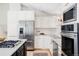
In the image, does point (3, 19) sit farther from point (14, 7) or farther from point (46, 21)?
point (46, 21)

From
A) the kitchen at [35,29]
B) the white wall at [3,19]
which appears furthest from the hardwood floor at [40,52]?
the white wall at [3,19]

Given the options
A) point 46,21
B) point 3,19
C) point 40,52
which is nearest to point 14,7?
point 3,19

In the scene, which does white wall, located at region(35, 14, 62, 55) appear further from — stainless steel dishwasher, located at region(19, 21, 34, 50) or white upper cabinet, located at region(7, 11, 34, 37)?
white upper cabinet, located at region(7, 11, 34, 37)

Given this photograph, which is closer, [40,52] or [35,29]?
[40,52]

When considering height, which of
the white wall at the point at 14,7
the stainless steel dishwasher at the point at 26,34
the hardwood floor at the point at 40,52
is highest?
the white wall at the point at 14,7

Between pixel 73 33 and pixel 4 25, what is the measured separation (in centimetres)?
54

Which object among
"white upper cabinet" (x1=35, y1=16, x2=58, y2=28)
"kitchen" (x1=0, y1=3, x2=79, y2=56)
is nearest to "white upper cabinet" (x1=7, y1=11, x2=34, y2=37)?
"kitchen" (x1=0, y1=3, x2=79, y2=56)

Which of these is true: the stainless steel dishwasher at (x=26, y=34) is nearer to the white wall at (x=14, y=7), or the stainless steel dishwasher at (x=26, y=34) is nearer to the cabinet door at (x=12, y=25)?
the cabinet door at (x=12, y=25)

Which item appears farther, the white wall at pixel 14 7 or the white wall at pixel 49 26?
the white wall at pixel 49 26

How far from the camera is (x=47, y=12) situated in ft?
3.94

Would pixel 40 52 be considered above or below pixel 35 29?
below

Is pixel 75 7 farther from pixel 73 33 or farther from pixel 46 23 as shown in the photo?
pixel 46 23

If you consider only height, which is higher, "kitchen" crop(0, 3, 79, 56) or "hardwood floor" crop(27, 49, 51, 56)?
"kitchen" crop(0, 3, 79, 56)

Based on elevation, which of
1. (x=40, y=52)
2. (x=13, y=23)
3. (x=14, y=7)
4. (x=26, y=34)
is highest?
(x=14, y=7)
